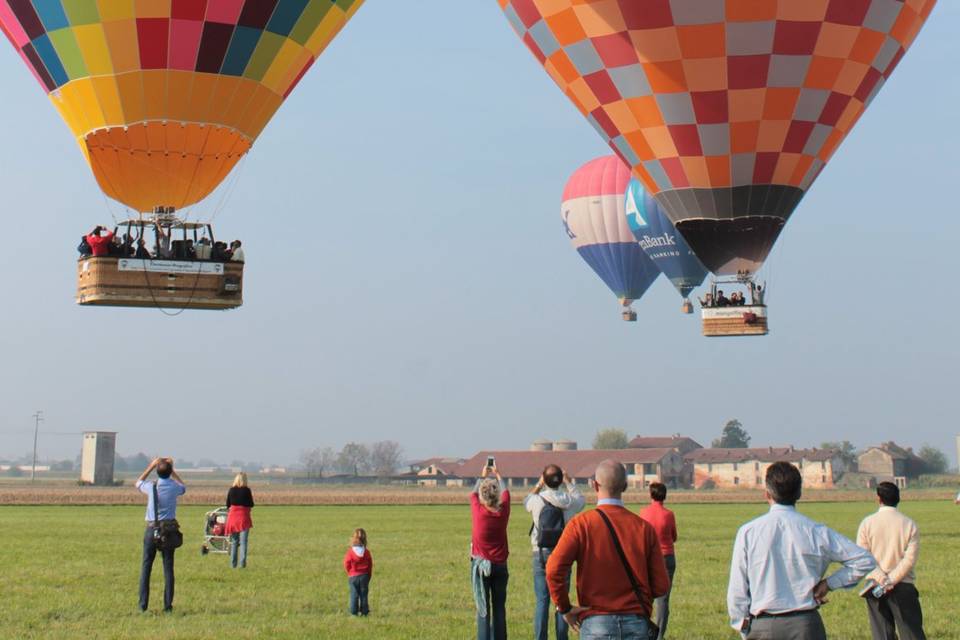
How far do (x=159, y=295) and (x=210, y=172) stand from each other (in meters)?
3.09

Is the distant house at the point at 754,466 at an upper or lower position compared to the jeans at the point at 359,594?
upper

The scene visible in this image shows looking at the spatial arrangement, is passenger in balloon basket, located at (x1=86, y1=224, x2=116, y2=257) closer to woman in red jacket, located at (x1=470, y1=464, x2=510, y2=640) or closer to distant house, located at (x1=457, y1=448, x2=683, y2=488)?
woman in red jacket, located at (x1=470, y1=464, x2=510, y2=640)

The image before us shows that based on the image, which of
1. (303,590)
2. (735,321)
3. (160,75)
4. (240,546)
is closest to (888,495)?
(303,590)

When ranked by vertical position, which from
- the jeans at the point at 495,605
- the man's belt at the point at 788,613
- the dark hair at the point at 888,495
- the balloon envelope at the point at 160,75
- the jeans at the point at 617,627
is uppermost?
the balloon envelope at the point at 160,75

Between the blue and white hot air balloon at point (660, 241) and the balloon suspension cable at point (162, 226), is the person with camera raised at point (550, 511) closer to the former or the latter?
the balloon suspension cable at point (162, 226)

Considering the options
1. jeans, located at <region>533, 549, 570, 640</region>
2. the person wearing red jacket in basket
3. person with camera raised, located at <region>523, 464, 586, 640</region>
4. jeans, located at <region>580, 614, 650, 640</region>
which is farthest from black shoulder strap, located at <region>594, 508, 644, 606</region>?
the person wearing red jacket in basket

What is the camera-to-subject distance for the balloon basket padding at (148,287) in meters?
15.0

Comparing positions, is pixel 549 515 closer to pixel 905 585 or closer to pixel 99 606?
pixel 905 585

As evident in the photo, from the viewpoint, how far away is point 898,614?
7684 mm

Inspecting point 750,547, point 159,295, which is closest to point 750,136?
point 159,295

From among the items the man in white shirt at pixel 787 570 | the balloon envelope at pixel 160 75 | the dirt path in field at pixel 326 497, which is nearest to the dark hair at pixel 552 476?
the man in white shirt at pixel 787 570

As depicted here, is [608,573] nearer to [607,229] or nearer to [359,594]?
[359,594]

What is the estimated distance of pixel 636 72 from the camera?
2106cm

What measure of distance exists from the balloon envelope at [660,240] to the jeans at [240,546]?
26239 millimetres
